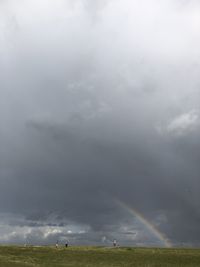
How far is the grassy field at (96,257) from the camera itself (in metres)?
85.5

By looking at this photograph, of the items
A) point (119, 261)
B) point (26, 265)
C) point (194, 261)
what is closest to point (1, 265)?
point (26, 265)

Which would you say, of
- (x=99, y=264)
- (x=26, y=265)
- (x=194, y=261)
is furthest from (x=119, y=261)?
(x=26, y=265)

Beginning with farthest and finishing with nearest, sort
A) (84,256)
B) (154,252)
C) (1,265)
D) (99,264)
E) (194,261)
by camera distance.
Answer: (154,252)
(84,256)
(194,261)
(99,264)
(1,265)

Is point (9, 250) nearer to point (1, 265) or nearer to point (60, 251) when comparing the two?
point (60, 251)

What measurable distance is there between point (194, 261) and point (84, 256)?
22.9 metres

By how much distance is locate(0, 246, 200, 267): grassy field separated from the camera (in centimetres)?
8550

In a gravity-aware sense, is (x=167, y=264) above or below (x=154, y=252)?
below

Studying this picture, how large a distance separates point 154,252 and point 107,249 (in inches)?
467

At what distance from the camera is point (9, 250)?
104 m

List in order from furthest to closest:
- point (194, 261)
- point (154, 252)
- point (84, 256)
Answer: point (154, 252) < point (84, 256) < point (194, 261)

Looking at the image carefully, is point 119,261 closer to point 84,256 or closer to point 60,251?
point 84,256

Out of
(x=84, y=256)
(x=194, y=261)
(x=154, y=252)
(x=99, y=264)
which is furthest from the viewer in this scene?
(x=154, y=252)

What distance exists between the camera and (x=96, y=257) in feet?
316

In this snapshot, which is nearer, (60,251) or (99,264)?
(99,264)
